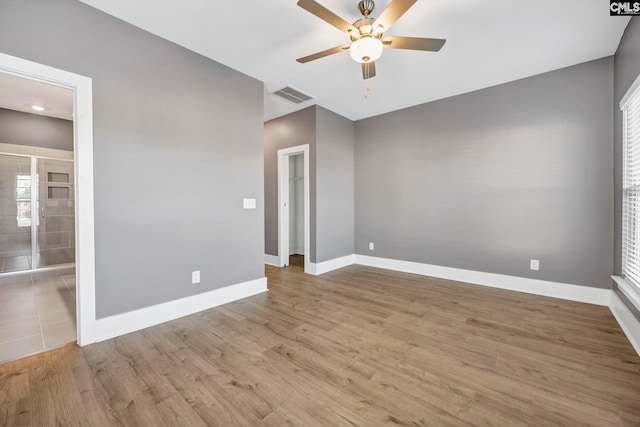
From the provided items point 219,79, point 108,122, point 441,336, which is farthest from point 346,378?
point 219,79

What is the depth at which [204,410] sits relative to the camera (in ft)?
4.68

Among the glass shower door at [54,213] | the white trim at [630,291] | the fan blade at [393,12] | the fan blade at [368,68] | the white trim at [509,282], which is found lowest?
the white trim at [509,282]

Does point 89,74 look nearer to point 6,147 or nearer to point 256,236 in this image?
point 256,236

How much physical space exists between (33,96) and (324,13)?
14.5 ft

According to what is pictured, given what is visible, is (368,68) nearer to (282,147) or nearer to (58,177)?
(282,147)

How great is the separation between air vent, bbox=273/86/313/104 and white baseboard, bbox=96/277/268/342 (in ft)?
8.88

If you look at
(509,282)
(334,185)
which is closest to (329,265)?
(334,185)

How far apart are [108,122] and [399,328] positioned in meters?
3.26

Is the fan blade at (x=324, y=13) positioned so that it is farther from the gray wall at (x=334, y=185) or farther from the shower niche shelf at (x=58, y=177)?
the shower niche shelf at (x=58, y=177)

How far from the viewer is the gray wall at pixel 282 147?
4.27 m

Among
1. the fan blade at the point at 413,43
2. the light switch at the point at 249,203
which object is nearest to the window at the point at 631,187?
the fan blade at the point at 413,43

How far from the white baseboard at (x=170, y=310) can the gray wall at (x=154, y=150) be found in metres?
0.07

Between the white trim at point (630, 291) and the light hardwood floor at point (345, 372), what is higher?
the white trim at point (630, 291)
